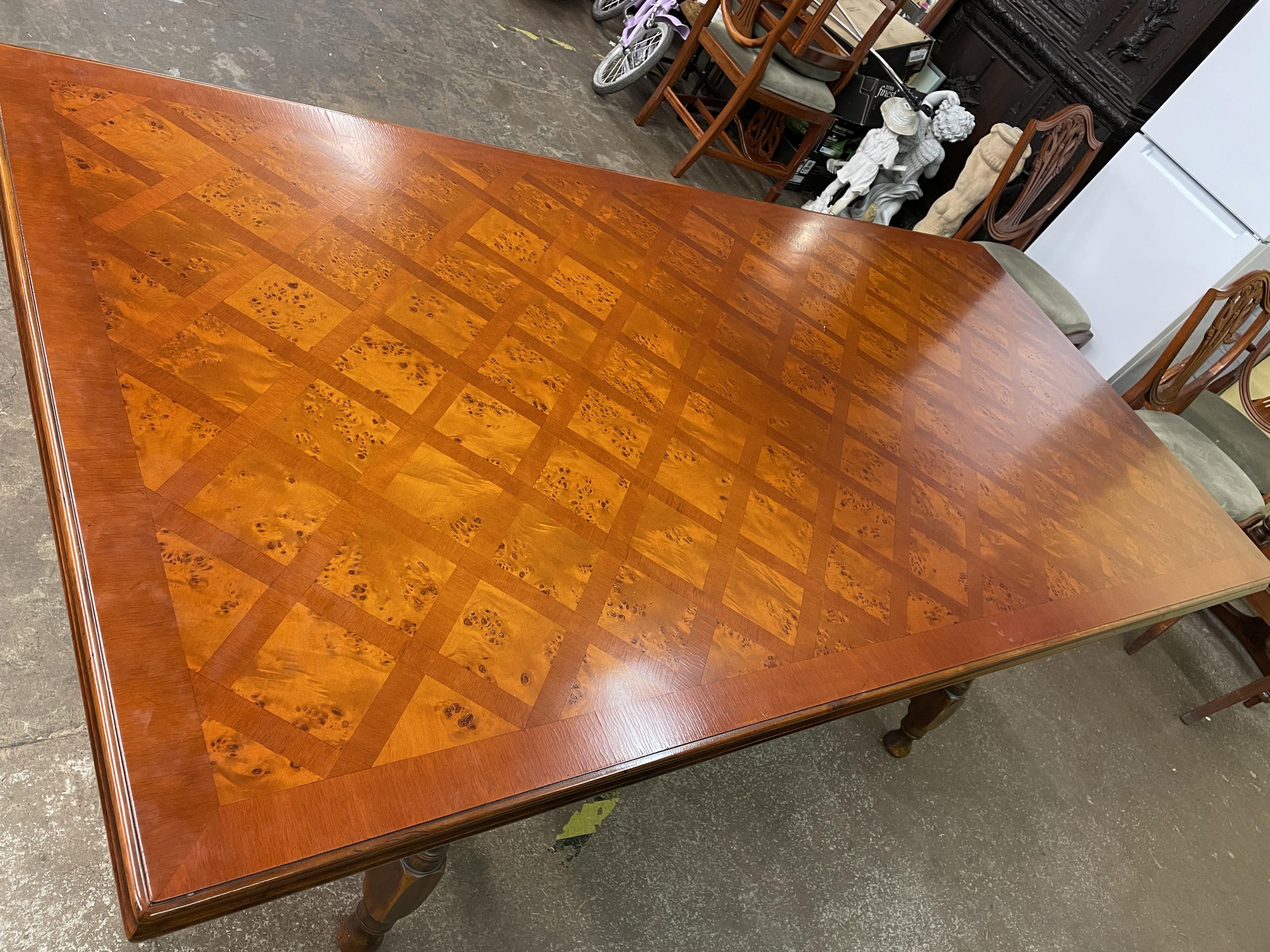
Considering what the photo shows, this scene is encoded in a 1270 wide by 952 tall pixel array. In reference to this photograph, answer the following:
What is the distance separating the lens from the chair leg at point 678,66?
9.91 ft

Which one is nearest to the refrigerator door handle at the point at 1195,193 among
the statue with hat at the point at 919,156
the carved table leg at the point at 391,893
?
the statue with hat at the point at 919,156

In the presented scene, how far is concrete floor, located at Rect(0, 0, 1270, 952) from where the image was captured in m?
1.24

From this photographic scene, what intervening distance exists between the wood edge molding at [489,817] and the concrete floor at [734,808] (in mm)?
665

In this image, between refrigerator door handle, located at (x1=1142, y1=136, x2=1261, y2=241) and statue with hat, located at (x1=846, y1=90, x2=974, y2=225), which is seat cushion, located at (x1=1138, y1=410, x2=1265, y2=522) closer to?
refrigerator door handle, located at (x1=1142, y1=136, x2=1261, y2=241)

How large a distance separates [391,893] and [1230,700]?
7.93ft

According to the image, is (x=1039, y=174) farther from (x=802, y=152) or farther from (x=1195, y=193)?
(x=802, y=152)

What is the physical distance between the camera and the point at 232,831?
625 mm

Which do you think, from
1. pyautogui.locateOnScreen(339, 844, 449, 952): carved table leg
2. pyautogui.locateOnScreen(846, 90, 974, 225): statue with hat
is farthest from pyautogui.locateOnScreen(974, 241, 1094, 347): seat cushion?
pyautogui.locateOnScreen(339, 844, 449, 952): carved table leg

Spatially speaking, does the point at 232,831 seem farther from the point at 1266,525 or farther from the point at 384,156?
the point at 1266,525

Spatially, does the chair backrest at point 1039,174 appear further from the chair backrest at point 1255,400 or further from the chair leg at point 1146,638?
the chair leg at point 1146,638

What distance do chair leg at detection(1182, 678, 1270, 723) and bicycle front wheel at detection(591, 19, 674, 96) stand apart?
2929mm

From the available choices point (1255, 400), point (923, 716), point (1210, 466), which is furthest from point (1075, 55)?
point (923, 716)

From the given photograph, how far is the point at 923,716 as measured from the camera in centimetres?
180

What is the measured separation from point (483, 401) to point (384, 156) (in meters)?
0.49
